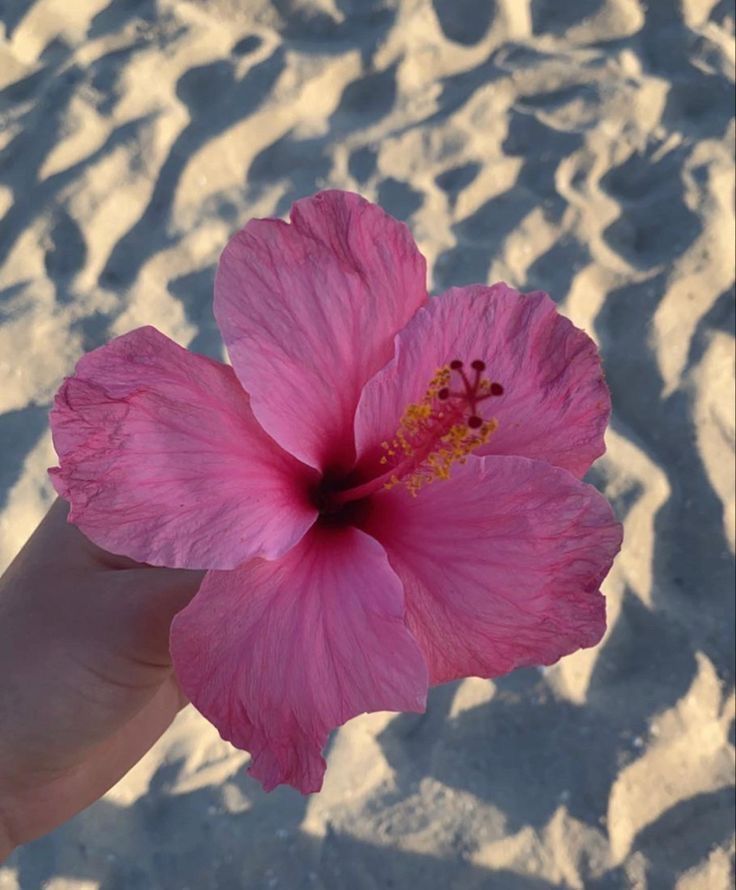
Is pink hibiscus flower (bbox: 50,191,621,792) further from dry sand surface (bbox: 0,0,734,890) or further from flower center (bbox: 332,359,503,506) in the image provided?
dry sand surface (bbox: 0,0,734,890)

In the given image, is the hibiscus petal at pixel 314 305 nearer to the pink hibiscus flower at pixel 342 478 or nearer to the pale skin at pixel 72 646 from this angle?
the pink hibiscus flower at pixel 342 478

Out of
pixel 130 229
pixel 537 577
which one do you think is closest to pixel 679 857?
pixel 537 577

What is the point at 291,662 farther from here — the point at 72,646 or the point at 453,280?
the point at 453,280

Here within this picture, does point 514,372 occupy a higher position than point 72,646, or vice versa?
point 514,372

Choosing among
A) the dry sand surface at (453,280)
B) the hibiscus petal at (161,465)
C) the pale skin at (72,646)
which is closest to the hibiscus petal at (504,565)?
the hibiscus petal at (161,465)

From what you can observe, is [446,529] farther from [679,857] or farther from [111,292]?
[111,292]

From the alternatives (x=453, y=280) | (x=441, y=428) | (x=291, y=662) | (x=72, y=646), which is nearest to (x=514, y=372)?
(x=441, y=428)

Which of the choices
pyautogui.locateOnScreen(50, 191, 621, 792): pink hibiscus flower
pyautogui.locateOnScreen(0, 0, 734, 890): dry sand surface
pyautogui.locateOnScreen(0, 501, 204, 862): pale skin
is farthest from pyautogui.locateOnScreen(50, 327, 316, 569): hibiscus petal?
pyautogui.locateOnScreen(0, 0, 734, 890): dry sand surface
